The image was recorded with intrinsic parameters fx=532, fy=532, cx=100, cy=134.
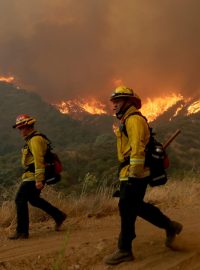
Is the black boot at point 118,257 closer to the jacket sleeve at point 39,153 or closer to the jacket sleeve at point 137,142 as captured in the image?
the jacket sleeve at point 137,142

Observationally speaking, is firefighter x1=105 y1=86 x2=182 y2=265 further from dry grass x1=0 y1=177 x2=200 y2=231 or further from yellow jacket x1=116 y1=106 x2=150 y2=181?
dry grass x1=0 y1=177 x2=200 y2=231

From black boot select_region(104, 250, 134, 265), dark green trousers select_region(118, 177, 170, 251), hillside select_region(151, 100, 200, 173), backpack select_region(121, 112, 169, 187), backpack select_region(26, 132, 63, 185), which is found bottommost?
black boot select_region(104, 250, 134, 265)

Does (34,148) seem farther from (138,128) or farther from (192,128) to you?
(192,128)

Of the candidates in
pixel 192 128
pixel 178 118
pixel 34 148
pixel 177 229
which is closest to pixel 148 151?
pixel 177 229

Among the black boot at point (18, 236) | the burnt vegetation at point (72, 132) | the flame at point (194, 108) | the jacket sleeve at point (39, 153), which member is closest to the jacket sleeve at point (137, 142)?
the jacket sleeve at point (39, 153)

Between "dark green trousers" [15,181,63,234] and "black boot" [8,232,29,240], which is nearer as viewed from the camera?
"black boot" [8,232,29,240]

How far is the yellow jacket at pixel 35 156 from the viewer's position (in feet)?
24.9

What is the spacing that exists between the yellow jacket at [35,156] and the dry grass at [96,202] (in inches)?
59.8

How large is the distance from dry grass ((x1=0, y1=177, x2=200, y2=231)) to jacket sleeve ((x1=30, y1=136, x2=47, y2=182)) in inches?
69.5

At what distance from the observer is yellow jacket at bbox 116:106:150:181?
557 cm

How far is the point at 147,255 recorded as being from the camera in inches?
237

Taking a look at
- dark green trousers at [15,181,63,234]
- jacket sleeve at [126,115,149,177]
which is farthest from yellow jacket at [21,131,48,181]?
jacket sleeve at [126,115,149,177]

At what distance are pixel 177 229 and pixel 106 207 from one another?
12.0 feet

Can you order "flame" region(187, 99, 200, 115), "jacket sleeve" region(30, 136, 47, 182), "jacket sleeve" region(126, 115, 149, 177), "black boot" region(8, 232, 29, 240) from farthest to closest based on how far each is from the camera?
"flame" region(187, 99, 200, 115), "black boot" region(8, 232, 29, 240), "jacket sleeve" region(30, 136, 47, 182), "jacket sleeve" region(126, 115, 149, 177)
